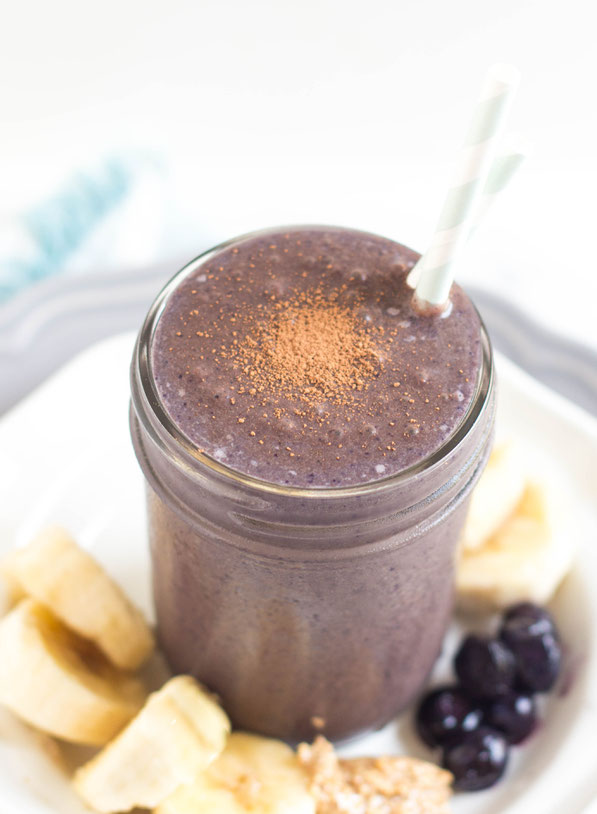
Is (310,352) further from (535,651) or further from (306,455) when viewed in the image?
(535,651)

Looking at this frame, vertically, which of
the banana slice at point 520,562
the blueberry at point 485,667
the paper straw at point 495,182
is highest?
the paper straw at point 495,182

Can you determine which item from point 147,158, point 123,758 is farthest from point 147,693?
point 147,158

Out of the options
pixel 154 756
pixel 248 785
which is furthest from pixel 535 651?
pixel 154 756

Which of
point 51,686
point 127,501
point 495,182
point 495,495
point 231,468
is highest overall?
point 495,182

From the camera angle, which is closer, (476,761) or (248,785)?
(248,785)

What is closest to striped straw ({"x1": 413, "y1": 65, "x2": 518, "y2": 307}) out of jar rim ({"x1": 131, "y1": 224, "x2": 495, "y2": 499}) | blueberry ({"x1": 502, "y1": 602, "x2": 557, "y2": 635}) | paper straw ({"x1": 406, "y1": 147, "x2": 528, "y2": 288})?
paper straw ({"x1": 406, "y1": 147, "x2": 528, "y2": 288})

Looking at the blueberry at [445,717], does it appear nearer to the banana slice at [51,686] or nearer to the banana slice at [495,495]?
the banana slice at [495,495]

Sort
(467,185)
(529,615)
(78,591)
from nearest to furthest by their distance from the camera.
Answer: (467,185), (78,591), (529,615)

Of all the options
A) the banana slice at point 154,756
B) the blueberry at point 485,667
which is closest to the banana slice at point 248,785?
the banana slice at point 154,756
